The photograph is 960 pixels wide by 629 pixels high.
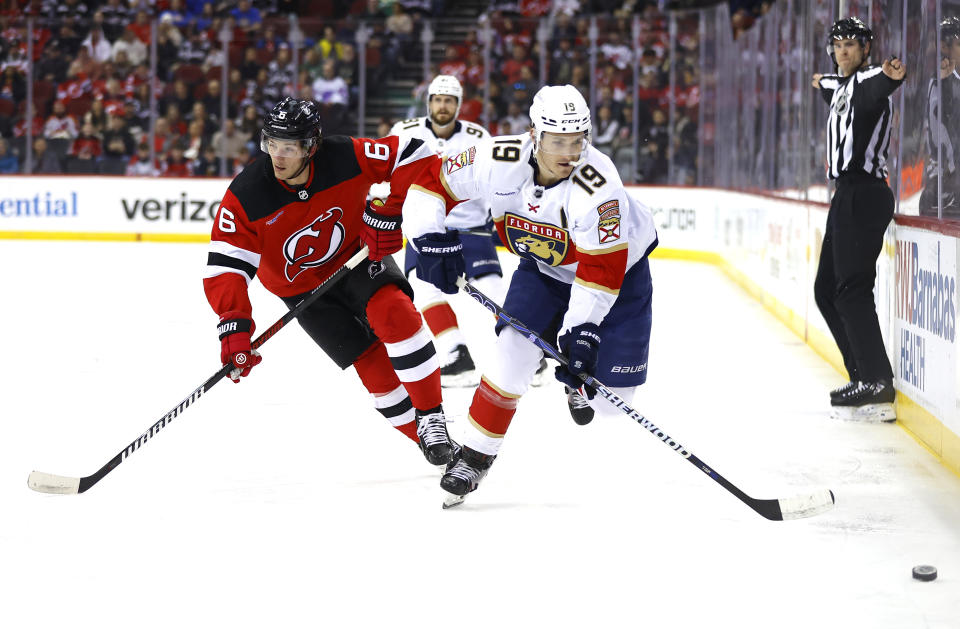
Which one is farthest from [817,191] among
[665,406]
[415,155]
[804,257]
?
[415,155]

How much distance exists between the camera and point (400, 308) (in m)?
3.44

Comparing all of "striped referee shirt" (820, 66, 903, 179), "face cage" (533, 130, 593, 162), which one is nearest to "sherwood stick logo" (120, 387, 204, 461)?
"face cage" (533, 130, 593, 162)

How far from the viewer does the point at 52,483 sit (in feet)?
10.5

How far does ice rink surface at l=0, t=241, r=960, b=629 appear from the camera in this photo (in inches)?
98.0

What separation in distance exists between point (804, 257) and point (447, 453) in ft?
11.8

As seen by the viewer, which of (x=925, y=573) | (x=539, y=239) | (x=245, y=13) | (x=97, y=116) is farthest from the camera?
(x=245, y=13)

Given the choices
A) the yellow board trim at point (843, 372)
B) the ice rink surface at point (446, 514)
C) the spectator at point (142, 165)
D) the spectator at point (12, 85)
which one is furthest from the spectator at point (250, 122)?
the ice rink surface at point (446, 514)

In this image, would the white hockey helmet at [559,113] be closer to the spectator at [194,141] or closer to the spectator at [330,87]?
the spectator at [330,87]

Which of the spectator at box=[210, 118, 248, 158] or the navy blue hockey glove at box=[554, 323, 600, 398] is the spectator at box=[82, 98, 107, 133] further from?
the navy blue hockey glove at box=[554, 323, 600, 398]

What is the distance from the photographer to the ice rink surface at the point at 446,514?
249 centimetres

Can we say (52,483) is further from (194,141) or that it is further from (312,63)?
(194,141)

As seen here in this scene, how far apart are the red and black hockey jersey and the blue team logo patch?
41 centimetres

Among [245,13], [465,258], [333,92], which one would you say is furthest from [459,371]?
[245,13]

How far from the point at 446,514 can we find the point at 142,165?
933 centimetres
